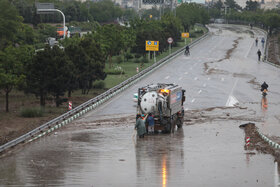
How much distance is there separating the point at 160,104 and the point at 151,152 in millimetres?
4552

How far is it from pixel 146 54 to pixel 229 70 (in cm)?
2619

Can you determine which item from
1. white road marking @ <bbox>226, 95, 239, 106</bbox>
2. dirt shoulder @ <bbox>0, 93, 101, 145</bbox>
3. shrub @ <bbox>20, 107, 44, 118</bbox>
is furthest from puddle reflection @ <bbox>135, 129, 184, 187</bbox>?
white road marking @ <bbox>226, 95, 239, 106</bbox>

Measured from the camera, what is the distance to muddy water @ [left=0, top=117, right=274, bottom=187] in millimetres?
21062

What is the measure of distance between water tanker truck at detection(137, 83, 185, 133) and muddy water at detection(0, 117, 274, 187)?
2.42 ft

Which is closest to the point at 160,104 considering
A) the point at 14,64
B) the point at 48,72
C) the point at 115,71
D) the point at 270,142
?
the point at 270,142

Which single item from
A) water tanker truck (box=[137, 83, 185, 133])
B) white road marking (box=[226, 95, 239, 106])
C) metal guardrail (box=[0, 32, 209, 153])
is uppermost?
water tanker truck (box=[137, 83, 185, 133])

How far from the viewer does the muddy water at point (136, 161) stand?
21.1m

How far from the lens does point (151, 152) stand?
26.5 metres

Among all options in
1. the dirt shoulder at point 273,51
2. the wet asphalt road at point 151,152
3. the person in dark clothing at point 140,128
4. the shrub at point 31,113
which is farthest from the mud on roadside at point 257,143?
the dirt shoulder at point 273,51

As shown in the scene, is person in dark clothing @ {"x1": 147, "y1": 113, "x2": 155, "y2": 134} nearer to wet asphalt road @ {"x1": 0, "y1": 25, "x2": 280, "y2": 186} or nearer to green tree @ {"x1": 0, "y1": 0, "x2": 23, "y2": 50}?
wet asphalt road @ {"x1": 0, "y1": 25, "x2": 280, "y2": 186}

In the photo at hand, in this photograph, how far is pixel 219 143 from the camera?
29.2 meters

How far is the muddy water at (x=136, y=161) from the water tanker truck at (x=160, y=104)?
739 millimetres

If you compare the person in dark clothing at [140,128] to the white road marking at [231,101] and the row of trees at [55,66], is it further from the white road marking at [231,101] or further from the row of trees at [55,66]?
the white road marking at [231,101]

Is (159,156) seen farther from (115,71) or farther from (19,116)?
(115,71)
